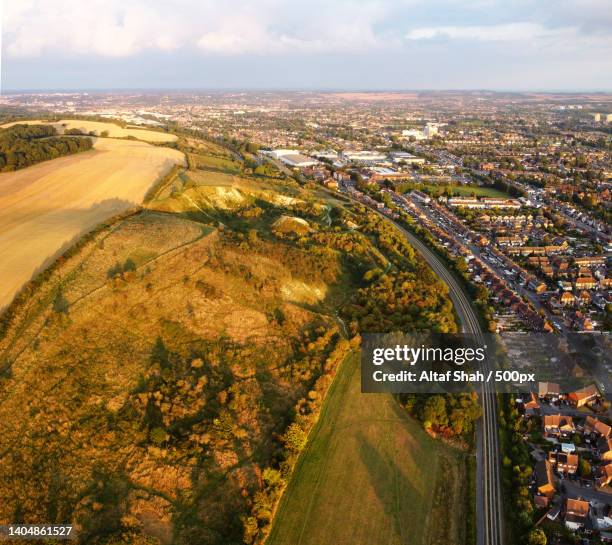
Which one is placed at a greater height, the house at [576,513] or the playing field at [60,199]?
the playing field at [60,199]

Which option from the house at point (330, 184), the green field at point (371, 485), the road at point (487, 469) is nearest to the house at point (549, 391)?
the road at point (487, 469)

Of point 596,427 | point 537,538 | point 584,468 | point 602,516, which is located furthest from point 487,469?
point 596,427

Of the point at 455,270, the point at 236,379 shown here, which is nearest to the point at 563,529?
the point at 236,379

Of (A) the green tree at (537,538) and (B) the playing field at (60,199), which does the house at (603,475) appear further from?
(B) the playing field at (60,199)

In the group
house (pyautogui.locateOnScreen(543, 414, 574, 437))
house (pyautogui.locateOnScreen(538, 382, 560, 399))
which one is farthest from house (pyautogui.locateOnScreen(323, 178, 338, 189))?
house (pyautogui.locateOnScreen(543, 414, 574, 437))

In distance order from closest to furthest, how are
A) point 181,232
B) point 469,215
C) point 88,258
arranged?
1. point 88,258
2. point 181,232
3. point 469,215

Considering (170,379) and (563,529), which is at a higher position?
(170,379)

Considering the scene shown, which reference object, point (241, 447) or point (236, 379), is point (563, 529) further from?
point (236, 379)
